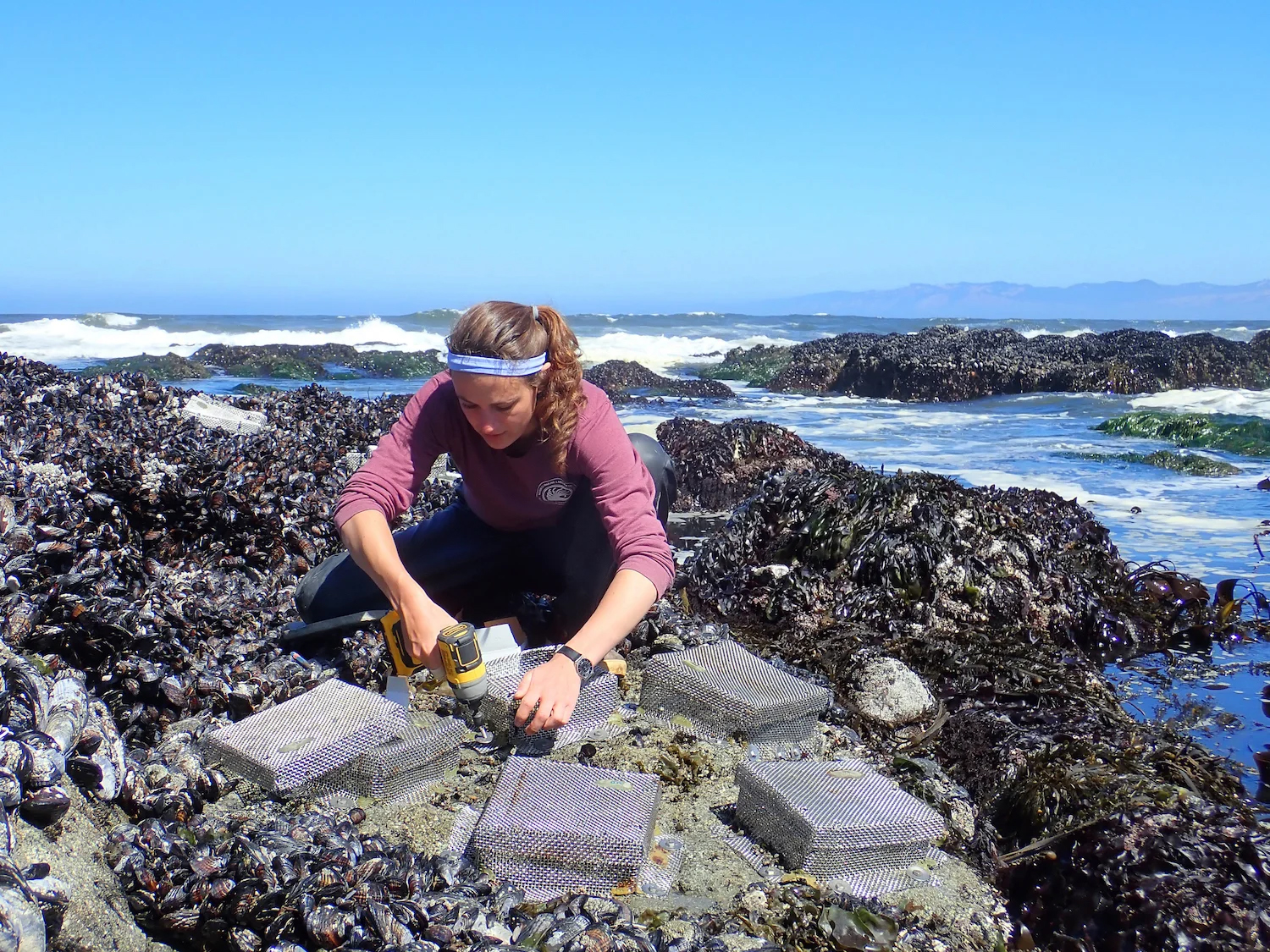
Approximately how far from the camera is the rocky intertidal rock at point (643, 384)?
16609mm

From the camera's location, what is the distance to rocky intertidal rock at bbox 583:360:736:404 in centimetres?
1661

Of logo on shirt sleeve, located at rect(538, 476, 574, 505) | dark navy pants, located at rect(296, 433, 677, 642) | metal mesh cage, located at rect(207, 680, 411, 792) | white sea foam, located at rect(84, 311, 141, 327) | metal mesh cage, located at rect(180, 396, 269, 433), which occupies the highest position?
white sea foam, located at rect(84, 311, 141, 327)

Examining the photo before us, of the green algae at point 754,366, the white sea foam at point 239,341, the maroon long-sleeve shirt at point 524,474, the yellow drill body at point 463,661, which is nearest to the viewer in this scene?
the yellow drill body at point 463,661

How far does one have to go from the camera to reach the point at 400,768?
114 inches

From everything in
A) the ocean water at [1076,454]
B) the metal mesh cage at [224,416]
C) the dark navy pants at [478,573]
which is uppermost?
the metal mesh cage at [224,416]

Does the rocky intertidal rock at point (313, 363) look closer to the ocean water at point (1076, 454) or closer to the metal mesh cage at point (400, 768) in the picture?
the ocean water at point (1076, 454)

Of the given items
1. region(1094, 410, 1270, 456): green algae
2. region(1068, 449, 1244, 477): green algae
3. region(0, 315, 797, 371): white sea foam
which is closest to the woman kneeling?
region(1068, 449, 1244, 477): green algae

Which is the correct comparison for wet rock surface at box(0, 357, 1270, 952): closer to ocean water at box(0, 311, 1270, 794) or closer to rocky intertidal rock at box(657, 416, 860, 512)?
ocean water at box(0, 311, 1270, 794)

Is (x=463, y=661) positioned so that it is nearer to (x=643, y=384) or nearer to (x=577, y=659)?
(x=577, y=659)

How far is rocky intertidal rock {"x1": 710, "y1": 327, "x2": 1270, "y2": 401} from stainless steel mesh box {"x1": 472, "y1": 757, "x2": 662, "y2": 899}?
1447 centimetres

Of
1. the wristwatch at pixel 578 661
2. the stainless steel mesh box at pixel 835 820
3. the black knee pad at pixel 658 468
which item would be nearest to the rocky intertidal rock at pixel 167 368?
the black knee pad at pixel 658 468

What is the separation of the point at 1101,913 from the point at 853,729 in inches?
44.9

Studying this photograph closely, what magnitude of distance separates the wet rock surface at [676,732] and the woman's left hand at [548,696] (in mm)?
399

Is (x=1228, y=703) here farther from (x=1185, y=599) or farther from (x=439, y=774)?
(x=439, y=774)
